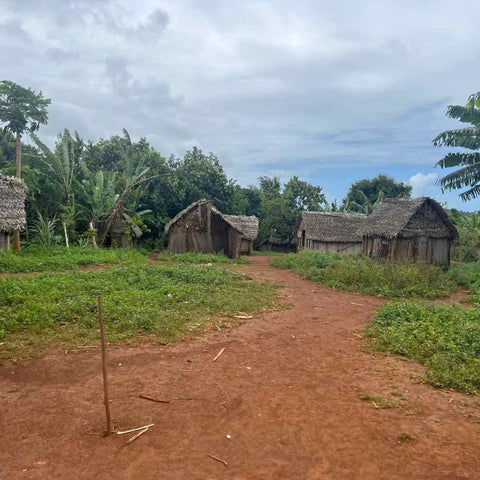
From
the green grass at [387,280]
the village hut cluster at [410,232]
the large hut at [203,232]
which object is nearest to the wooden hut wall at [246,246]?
the large hut at [203,232]

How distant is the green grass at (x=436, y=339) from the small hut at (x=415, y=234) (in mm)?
9053

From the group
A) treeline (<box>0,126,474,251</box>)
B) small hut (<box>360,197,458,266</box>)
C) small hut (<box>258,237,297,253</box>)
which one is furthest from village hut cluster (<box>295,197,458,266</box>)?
small hut (<box>258,237,297,253</box>)

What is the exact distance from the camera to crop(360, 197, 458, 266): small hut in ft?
59.0

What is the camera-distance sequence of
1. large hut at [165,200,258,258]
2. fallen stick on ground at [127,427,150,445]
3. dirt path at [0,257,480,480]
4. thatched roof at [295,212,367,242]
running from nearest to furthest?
1. dirt path at [0,257,480,480]
2. fallen stick on ground at [127,427,150,445]
3. large hut at [165,200,258,258]
4. thatched roof at [295,212,367,242]

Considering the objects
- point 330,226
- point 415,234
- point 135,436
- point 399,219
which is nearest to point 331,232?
point 330,226

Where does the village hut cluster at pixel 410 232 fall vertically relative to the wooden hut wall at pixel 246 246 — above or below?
above

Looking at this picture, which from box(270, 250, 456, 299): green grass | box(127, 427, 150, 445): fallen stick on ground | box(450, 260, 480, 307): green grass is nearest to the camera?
box(127, 427, 150, 445): fallen stick on ground

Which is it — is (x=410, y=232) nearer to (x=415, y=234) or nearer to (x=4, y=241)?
(x=415, y=234)

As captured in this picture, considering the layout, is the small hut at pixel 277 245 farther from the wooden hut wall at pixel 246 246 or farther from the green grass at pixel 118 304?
the green grass at pixel 118 304

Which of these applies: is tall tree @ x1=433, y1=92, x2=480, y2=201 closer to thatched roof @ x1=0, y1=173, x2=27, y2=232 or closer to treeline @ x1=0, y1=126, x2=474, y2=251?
treeline @ x1=0, y1=126, x2=474, y2=251

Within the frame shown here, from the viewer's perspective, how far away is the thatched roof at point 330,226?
26.5 m

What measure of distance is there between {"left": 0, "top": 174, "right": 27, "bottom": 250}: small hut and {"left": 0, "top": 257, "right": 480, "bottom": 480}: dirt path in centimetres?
1167

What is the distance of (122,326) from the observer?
23.7 feet

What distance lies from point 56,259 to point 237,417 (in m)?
12.7
